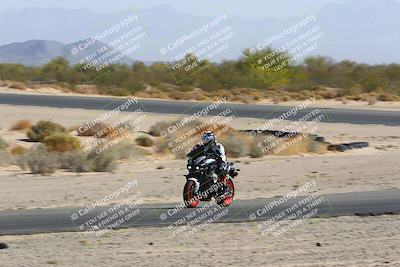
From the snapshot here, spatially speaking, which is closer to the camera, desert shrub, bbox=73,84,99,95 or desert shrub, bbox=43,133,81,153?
desert shrub, bbox=43,133,81,153

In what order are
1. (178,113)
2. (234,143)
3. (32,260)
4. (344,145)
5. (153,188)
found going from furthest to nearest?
(178,113)
(344,145)
(234,143)
(153,188)
(32,260)

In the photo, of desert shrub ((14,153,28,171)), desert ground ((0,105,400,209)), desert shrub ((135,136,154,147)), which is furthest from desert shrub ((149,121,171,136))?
desert shrub ((14,153,28,171))

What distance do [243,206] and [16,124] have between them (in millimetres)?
22274

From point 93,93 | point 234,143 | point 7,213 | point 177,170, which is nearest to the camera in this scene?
point 7,213

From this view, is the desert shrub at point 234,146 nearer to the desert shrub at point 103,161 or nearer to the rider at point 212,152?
the desert shrub at point 103,161

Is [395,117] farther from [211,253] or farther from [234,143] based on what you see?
[211,253]

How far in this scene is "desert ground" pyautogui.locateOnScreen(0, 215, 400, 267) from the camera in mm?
11602

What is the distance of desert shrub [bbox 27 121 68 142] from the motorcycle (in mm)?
17521

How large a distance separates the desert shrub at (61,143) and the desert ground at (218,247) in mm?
14886

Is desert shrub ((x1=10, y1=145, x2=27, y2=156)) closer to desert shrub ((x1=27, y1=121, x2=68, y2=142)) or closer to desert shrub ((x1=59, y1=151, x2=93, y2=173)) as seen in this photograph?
desert shrub ((x1=27, y1=121, x2=68, y2=142))

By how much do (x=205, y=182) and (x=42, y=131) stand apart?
1899 centimetres

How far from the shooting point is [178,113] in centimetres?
4456

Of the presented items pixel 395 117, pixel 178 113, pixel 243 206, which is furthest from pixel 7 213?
pixel 395 117

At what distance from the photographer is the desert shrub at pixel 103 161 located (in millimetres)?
24953
